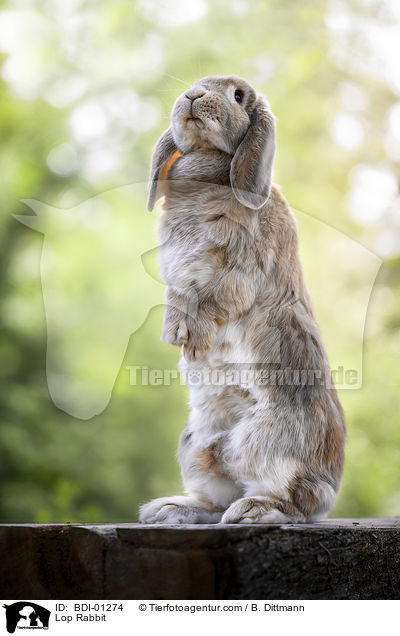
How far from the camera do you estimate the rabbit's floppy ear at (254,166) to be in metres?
2.54

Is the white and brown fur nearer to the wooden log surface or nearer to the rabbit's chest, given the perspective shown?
the rabbit's chest

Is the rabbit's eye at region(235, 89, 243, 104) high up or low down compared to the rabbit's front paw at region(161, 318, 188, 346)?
up

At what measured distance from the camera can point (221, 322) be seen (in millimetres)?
2584

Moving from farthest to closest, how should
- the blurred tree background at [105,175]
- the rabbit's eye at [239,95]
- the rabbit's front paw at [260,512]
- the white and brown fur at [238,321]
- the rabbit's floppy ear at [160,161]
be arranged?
the blurred tree background at [105,175] < the rabbit's floppy ear at [160,161] < the rabbit's eye at [239,95] < the white and brown fur at [238,321] < the rabbit's front paw at [260,512]

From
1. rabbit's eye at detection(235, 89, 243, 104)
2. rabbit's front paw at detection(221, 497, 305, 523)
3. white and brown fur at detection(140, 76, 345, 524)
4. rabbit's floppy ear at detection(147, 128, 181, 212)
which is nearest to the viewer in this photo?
rabbit's front paw at detection(221, 497, 305, 523)

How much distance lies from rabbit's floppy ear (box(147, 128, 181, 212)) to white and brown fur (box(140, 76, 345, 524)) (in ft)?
0.10

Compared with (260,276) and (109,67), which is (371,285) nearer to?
(260,276)

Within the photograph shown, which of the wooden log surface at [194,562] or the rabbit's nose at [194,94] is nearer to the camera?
the wooden log surface at [194,562]
